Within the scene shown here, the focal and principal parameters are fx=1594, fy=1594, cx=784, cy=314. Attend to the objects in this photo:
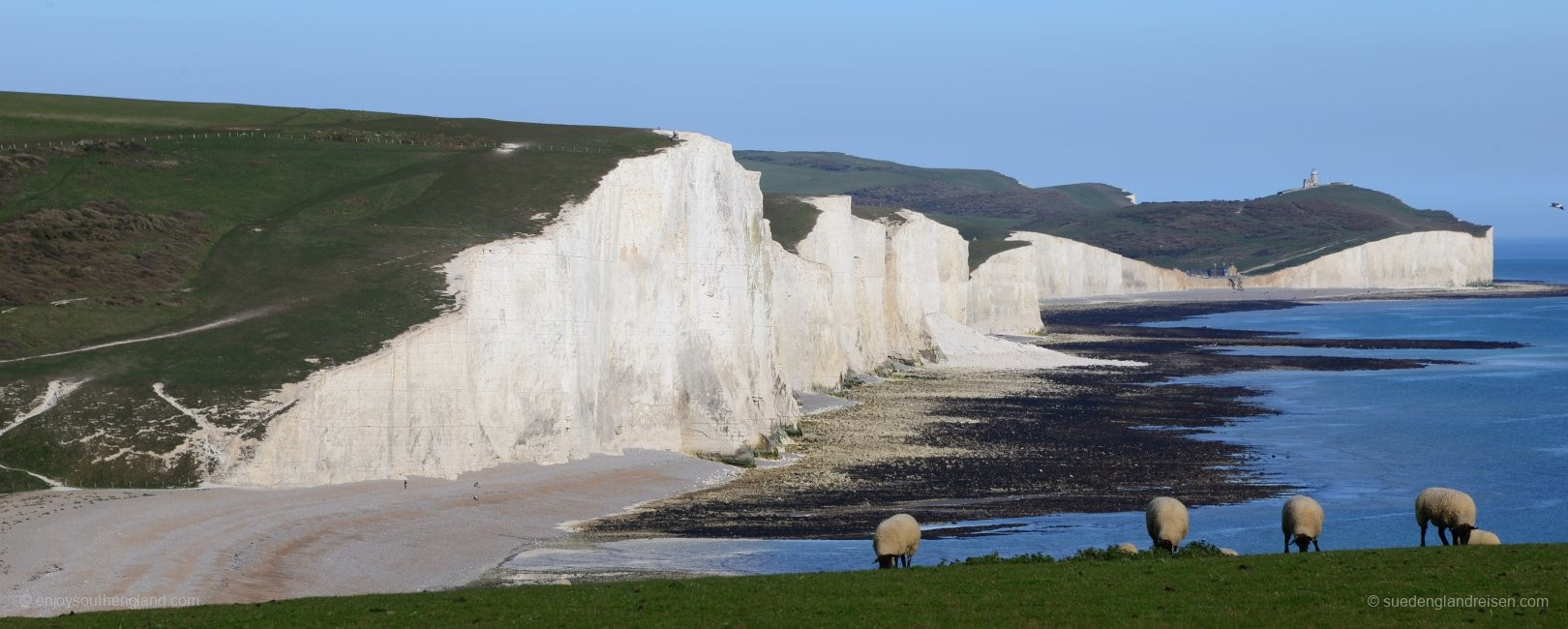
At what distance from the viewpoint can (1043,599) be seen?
21734mm

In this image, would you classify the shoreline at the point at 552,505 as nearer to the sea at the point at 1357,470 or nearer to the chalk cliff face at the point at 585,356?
the chalk cliff face at the point at 585,356

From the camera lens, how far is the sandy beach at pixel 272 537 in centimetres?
2781

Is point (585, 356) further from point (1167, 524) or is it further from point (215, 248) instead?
point (1167, 524)

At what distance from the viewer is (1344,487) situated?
4616cm

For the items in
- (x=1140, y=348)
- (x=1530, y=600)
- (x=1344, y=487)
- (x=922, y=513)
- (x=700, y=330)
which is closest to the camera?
(x=1530, y=600)

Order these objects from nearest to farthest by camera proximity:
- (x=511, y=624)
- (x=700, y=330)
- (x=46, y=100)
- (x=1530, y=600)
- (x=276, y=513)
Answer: (x=1530, y=600)
(x=511, y=624)
(x=276, y=513)
(x=700, y=330)
(x=46, y=100)

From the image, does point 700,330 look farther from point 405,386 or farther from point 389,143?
point 389,143

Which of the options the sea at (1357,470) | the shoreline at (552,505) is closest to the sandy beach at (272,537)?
the shoreline at (552,505)

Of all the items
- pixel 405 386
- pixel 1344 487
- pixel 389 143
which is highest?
pixel 389 143

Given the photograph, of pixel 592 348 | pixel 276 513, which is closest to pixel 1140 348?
pixel 592 348

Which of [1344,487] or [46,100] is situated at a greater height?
[46,100]

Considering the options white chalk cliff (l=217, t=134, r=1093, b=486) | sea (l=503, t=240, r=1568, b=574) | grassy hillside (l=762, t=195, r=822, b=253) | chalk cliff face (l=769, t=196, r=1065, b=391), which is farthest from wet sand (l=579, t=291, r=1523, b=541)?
grassy hillside (l=762, t=195, r=822, b=253)

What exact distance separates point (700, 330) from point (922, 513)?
49.4 ft

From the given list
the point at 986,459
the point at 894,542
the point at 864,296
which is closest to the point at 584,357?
the point at 986,459
